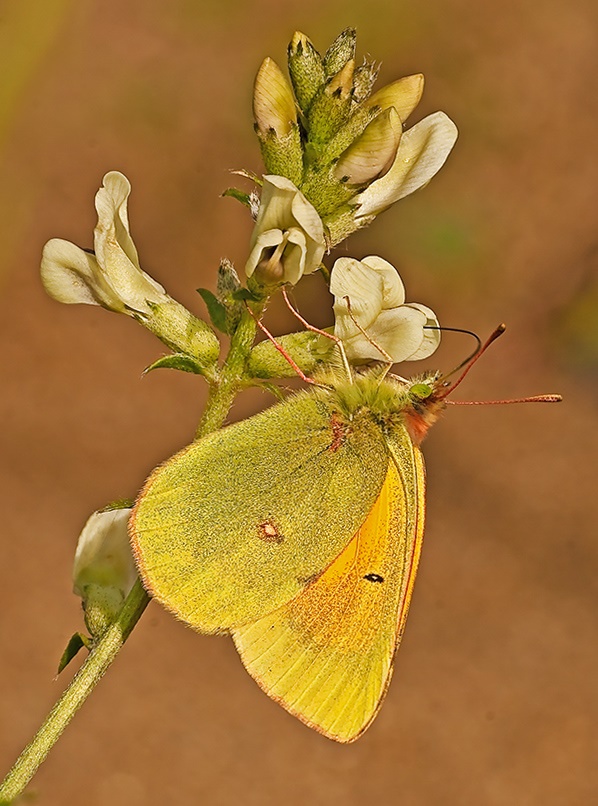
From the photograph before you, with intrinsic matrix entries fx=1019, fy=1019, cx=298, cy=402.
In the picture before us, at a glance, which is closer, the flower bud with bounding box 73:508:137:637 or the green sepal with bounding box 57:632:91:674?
the green sepal with bounding box 57:632:91:674

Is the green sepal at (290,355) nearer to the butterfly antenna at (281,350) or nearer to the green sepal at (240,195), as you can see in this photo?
the butterfly antenna at (281,350)

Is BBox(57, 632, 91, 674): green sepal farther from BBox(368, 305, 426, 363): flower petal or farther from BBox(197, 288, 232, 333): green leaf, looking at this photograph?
BBox(368, 305, 426, 363): flower petal

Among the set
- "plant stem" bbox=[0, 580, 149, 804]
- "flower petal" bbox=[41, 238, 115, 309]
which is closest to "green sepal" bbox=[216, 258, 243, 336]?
"flower petal" bbox=[41, 238, 115, 309]

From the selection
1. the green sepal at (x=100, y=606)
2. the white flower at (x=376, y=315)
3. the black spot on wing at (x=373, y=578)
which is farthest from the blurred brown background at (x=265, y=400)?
the black spot on wing at (x=373, y=578)

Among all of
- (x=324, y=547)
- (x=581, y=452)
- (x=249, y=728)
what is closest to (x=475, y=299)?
(x=581, y=452)

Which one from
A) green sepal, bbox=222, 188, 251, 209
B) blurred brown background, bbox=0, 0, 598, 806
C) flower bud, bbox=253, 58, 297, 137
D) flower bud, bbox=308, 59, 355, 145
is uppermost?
flower bud, bbox=253, 58, 297, 137

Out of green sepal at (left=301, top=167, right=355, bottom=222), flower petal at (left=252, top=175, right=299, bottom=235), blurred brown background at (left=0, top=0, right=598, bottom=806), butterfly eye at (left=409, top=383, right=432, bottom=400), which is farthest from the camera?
blurred brown background at (left=0, top=0, right=598, bottom=806)

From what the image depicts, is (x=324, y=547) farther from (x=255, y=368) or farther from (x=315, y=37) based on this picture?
(x=315, y=37)
